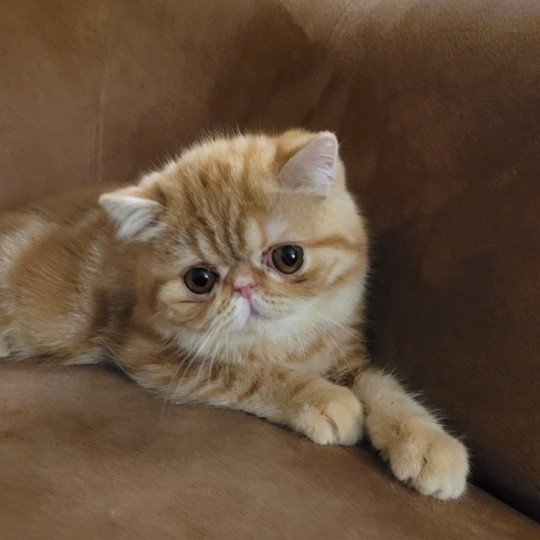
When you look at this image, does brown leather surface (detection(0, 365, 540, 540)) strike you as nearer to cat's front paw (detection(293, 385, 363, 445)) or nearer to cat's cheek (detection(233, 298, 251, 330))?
cat's front paw (detection(293, 385, 363, 445))

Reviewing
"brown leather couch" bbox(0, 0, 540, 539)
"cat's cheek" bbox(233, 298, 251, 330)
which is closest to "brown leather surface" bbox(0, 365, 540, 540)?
"brown leather couch" bbox(0, 0, 540, 539)

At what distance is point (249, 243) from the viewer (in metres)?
1.05

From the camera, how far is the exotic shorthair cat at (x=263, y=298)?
1.03 m

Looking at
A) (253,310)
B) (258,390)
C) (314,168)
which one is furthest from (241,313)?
(314,168)

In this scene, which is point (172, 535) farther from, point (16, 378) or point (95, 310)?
point (95, 310)

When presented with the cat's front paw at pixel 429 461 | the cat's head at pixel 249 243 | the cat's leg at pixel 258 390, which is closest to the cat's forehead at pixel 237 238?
the cat's head at pixel 249 243

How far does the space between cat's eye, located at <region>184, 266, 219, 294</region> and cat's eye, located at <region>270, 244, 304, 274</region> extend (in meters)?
0.09

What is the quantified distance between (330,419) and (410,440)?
4.6 inches

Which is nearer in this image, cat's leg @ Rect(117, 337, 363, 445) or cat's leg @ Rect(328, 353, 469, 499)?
cat's leg @ Rect(328, 353, 469, 499)

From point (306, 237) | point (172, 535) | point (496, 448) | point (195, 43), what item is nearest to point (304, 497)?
point (172, 535)

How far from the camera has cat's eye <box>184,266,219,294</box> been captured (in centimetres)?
109

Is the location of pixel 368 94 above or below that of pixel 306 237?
above

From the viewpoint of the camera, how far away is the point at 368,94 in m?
1.22

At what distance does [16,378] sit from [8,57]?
0.72 metres
